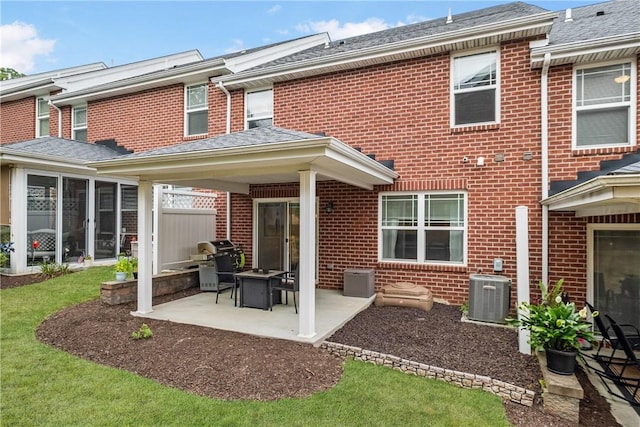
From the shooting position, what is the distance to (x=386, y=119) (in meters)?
7.92

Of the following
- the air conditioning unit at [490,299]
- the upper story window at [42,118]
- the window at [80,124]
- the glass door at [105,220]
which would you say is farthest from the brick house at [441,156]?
the upper story window at [42,118]

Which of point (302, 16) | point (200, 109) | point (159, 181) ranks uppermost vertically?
point (302, 16)

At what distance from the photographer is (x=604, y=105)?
6.18 metres

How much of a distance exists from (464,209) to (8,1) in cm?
1030

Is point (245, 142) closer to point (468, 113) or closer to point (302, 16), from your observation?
point (468, 113)

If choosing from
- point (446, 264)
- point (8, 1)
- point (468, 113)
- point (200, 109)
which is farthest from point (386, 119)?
point (8, 1)

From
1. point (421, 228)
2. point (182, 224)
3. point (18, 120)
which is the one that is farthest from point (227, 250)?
point (18, 120)

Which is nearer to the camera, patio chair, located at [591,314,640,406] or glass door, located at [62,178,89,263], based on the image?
patio chair, located at [591,314,640,406]

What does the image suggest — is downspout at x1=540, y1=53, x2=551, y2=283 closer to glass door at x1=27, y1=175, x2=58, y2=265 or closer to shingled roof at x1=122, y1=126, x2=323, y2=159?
shingled roof at x1=122, y1=126, x2=323, y2=159

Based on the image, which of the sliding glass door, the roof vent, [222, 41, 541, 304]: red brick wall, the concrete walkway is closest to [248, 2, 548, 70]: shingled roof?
[222, 41, 541, 304]: red brick wall

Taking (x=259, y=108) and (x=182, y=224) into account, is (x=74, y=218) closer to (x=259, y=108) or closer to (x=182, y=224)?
(x=182, y=224)

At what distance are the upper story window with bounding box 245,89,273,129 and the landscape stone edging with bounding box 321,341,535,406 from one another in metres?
6.41

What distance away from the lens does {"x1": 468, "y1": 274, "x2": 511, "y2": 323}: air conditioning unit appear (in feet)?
20.0

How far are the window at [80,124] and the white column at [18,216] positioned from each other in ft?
13.1
